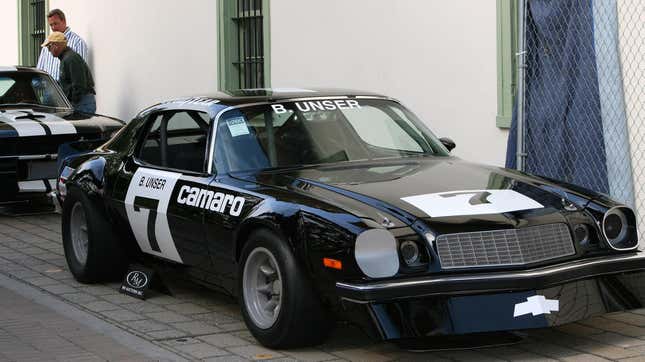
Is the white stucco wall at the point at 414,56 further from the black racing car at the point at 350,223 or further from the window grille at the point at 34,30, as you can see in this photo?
the window grille at the point at 34,30

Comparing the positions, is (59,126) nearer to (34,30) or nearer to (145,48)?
(145,48)

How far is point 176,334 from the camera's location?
673 centimetres

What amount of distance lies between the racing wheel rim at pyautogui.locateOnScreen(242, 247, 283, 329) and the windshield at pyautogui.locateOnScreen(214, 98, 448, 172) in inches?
30.7

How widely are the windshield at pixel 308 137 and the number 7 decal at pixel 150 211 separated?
23.9 inches

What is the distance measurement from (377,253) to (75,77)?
955 cm

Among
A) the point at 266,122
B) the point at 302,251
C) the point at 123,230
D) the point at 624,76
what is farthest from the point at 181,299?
the point at 624,76

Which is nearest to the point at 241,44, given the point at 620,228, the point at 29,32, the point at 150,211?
the point at 150,211

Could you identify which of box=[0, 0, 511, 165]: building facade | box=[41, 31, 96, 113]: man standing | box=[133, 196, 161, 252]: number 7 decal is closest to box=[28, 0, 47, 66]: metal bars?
box=[0, 0, 511, 165]: building facade

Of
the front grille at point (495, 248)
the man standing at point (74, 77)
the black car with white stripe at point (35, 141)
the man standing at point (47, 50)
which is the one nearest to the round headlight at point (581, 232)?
the front grille at point (495, 248)

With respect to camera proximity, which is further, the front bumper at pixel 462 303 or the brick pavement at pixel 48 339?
the brick pavement at pixel 48 339

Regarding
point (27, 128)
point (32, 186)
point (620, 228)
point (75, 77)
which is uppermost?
point (75, 77)

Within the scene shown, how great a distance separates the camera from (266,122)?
7117 mm

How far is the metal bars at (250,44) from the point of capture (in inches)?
555

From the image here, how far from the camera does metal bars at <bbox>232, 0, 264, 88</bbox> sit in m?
14.1
